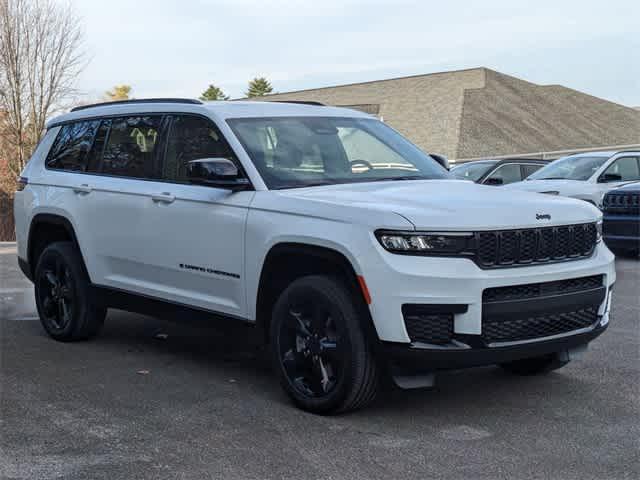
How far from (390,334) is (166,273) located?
219 centimetres

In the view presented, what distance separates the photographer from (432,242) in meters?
5.19

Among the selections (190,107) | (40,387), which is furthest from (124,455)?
(190,107)

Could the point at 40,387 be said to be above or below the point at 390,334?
below

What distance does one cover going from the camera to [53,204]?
8.08 metres

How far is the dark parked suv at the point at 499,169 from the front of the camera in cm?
1884

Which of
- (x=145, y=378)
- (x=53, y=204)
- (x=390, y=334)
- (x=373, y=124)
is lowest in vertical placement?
(x=145, y=378)

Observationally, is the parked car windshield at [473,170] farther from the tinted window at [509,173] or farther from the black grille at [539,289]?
the black grille at [539,289]

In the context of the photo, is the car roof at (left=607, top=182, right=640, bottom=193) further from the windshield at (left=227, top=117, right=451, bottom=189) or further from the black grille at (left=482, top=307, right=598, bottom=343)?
the black grille at (left=482, top=307, right=598, bottom=343)

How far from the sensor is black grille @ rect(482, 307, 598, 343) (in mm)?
5285

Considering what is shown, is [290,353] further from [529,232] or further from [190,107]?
[190,107]

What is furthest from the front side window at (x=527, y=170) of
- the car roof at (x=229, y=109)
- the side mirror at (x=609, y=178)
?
the car roof at (x=229, y=109)

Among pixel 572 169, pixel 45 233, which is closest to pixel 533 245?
pixel 45 233

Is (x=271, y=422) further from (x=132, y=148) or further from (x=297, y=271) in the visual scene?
(x=132, y=148)

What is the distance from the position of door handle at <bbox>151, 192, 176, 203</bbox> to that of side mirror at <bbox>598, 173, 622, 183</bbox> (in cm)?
1075
